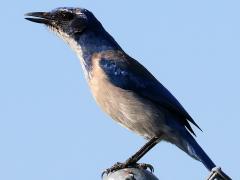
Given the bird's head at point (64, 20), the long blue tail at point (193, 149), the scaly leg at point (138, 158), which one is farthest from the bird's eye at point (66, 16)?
the long blue tail at point (193, 149)

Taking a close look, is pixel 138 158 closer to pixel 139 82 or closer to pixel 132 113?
pixel 132 113

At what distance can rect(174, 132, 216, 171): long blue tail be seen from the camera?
10.2 metres

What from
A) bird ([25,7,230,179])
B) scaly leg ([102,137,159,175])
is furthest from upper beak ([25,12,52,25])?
scaly leg ([102,137,159,175])

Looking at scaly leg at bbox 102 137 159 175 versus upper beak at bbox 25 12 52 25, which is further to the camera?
upper beak at bbox 25 12 52 25

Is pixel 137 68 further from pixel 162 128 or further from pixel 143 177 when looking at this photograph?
pixel 143 177

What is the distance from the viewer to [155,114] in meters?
11.1

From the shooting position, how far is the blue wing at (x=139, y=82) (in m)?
11.1

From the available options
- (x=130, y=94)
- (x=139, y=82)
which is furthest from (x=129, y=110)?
(x=139, y=82)

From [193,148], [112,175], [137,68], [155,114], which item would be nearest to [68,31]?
[137,68]

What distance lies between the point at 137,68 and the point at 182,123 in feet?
3.81

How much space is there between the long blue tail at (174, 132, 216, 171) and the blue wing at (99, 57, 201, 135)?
21 cm

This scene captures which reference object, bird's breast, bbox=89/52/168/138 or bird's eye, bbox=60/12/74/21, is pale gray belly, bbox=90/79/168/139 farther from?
bird's eye, bbox=60/12/74/21

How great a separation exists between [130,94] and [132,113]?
1.06 feet

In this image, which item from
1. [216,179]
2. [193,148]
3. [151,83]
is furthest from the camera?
[151,83]
